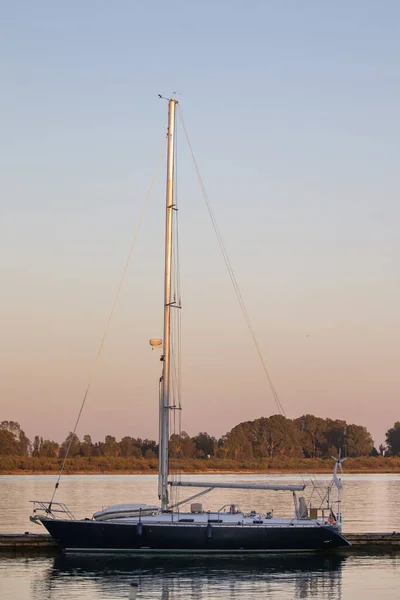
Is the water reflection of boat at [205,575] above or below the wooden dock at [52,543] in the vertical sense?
below

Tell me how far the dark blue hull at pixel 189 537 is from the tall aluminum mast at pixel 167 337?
161cm

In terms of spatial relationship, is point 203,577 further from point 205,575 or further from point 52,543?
point 52,543

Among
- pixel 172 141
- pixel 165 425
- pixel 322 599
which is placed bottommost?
pixel 322 599

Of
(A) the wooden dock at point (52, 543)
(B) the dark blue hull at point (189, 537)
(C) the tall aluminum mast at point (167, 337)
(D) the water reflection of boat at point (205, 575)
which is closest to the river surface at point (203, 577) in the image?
(D) the water reflection of boat at point (205, 575)

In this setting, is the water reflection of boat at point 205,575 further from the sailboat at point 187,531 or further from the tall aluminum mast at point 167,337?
the tall aluminum mast at point 167,337

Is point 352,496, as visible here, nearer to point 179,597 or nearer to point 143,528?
point 143,528

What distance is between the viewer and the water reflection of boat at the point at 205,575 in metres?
35.9

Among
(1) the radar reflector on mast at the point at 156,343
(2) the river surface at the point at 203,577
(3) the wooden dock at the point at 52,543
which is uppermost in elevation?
(1) the radar reflector on mast at the point at 156,343

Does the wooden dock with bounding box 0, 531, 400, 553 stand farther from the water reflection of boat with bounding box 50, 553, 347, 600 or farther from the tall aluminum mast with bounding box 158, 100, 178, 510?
the tall aluminum mast with bounding box 158, 100, 178, 510

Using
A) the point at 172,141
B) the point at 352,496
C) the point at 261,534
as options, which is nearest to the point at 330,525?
the point at 261,534

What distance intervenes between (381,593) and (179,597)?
6.95 meters

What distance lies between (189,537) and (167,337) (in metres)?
8.89

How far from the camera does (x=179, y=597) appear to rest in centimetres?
3469

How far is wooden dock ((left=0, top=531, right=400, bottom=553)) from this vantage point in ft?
151
